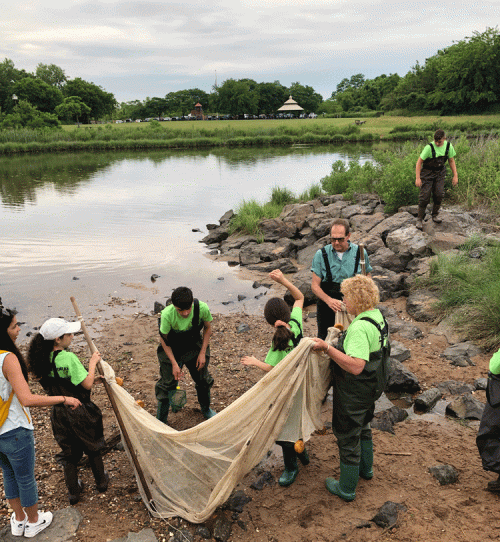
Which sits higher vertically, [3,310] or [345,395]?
[3,310]

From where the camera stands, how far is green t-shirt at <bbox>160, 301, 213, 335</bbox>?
4.84 meters

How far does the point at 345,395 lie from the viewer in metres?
3.59

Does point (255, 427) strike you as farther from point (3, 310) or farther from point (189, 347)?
point (3, 310)

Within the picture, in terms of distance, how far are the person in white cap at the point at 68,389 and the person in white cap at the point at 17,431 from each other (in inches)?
6.1

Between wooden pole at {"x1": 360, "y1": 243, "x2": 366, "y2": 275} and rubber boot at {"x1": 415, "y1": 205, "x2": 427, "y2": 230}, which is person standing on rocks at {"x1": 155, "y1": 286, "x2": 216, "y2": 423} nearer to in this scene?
wooden pole at {"x1": 360, "y1": 243, "x2": 366, "y2": 275}

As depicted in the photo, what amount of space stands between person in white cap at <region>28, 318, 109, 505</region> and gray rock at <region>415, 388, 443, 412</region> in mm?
3699

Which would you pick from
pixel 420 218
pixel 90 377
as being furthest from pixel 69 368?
pixel 420 218

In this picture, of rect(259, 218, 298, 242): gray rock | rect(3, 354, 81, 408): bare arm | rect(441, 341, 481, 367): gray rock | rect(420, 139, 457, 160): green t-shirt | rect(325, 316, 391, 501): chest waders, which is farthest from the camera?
rect(259, 218, 298, 242): gray rock

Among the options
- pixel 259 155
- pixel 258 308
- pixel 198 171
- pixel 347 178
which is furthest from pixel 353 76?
pixel 258 308

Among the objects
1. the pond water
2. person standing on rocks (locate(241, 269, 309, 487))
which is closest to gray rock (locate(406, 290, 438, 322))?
the pond water

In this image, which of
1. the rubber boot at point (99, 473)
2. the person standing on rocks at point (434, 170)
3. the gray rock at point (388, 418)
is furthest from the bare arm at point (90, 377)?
the person standing on rocks at point (434, 170)

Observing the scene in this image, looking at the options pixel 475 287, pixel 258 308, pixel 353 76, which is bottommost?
pixel 258 308

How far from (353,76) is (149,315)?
148649 millimetres

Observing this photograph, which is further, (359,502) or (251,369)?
(251,369)
